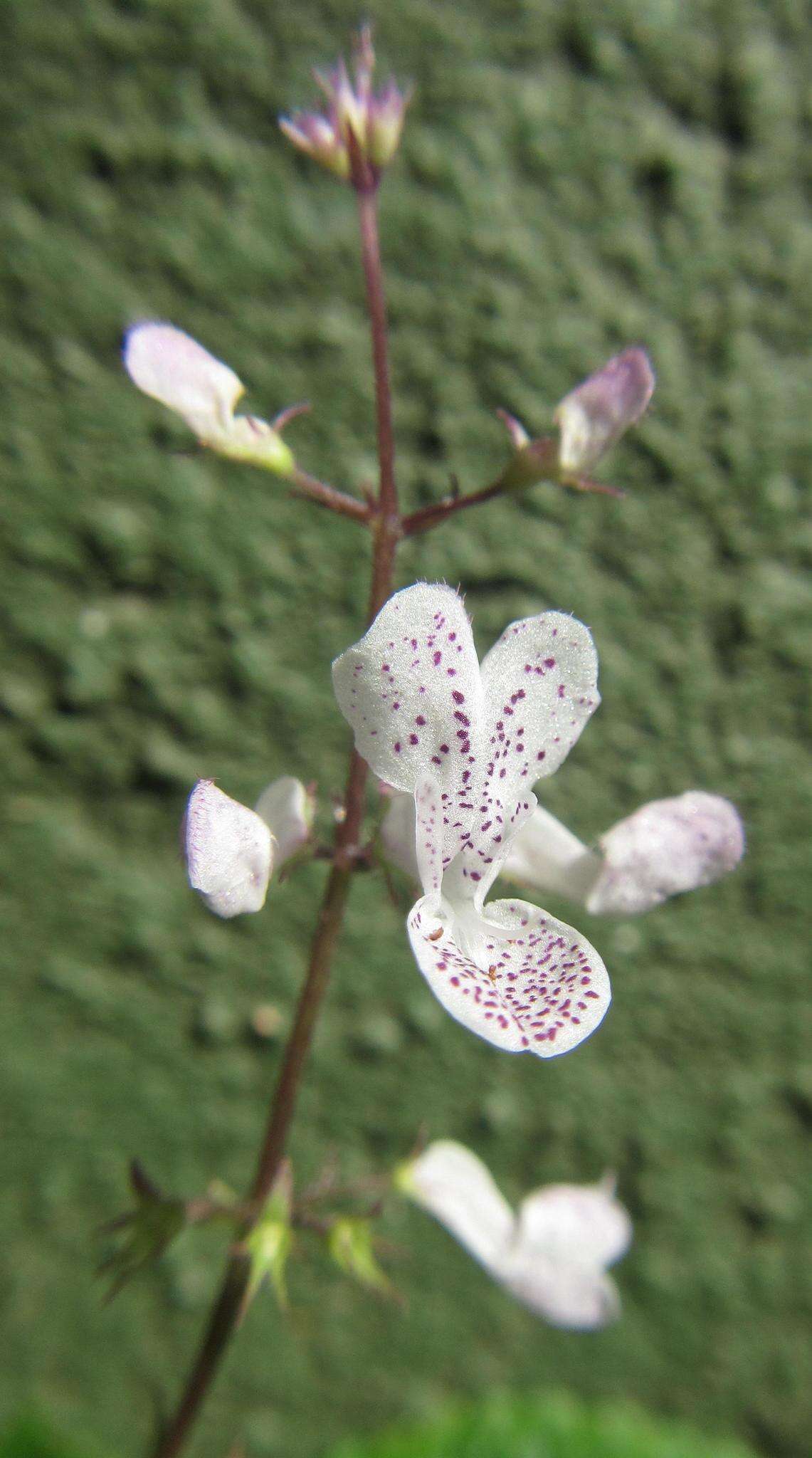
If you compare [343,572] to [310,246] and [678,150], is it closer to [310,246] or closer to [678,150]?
[310,246]

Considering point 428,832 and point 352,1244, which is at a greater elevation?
point 428,832

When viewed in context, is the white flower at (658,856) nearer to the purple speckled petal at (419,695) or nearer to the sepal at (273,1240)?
the purple speckled petal at (419,695)

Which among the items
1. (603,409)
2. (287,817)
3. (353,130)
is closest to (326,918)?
(287,817)

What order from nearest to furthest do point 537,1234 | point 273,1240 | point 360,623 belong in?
point 273,1240 → point 537,1234 → point 360,623

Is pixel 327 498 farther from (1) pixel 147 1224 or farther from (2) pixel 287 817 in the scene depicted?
(1) pixel 147 1224

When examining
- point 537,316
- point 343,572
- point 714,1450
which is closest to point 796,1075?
point 714,1450

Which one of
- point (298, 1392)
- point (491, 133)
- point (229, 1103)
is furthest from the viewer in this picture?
point (298, 1392)

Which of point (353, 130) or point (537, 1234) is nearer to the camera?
point (353, 130)

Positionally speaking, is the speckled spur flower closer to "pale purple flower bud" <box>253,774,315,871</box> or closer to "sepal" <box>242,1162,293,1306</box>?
"pale purple flower bud" <box>253,774,315,871</box>
